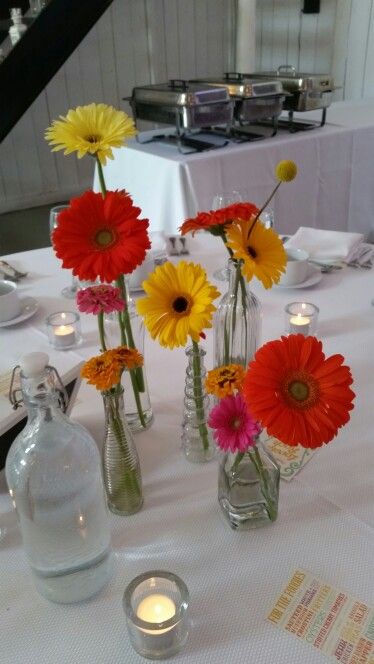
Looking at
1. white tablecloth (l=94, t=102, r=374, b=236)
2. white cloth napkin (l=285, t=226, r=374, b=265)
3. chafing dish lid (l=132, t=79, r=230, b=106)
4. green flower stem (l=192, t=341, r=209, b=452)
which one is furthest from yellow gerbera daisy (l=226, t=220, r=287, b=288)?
chafing dish lid (l=132, t=79, r=230, b=106)

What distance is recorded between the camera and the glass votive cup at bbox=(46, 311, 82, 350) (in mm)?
896

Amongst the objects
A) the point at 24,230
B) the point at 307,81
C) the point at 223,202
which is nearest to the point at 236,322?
the point at 223,202

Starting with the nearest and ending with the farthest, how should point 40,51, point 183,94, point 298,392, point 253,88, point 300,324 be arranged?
point 298,392 → point 300,324 → point 183,94 → point 253,88 → point 40,51

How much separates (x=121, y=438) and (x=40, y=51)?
8.85 ft

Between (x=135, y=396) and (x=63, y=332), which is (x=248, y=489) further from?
(x=63, y=332)

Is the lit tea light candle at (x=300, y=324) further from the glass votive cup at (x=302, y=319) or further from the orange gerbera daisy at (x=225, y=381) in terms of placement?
the orange gerbera daisy at (x=225, y=381)

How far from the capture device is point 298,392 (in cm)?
41

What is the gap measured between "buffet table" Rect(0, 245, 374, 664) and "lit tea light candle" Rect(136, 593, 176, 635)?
1.2 inches

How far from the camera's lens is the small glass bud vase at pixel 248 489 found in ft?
1.75

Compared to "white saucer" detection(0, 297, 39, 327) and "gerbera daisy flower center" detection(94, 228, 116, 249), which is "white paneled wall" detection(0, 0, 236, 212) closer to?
"white saucer" detection(0, 297, 39, 327)

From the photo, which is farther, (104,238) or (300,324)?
(300,324)

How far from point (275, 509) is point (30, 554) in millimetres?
234

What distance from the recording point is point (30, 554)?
481 mm

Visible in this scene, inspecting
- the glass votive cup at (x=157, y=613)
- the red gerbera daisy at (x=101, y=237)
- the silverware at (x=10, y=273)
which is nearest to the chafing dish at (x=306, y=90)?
the silverware at (x=10, y=273)
